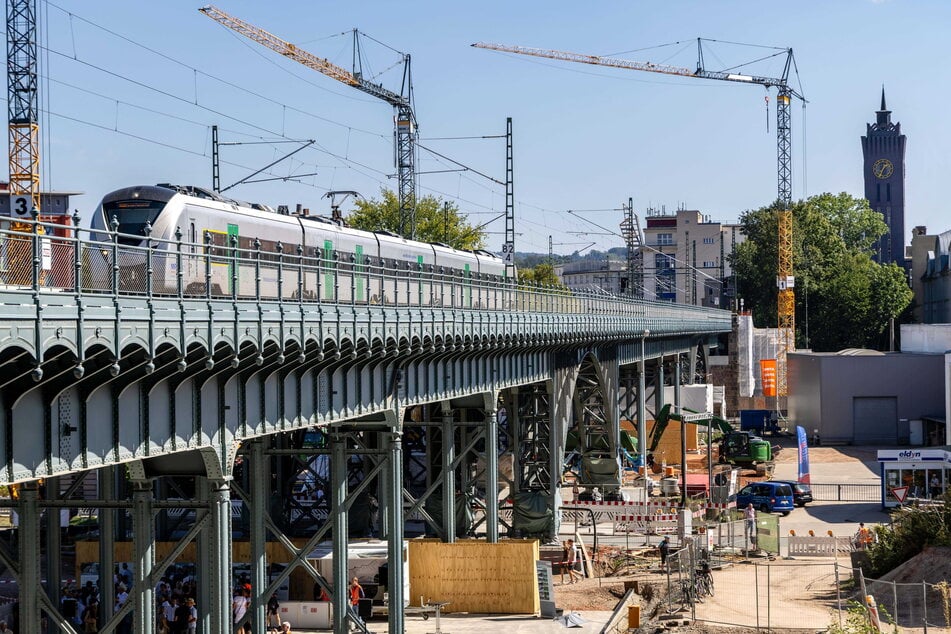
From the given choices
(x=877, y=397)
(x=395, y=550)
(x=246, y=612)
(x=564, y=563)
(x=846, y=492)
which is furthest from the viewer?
(x=877, y=397)

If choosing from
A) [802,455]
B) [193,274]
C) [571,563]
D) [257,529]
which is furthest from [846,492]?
[193,274]

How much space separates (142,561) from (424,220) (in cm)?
9822

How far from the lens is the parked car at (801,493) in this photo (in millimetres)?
60656

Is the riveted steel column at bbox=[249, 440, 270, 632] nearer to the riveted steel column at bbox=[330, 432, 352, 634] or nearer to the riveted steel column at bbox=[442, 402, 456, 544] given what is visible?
the riveted steel column at bbox=[330, 432, 352, 634]

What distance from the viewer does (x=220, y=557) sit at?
20.2 meters

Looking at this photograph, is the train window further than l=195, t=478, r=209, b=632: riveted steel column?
Yes

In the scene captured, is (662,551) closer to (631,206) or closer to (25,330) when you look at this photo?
(25,330)

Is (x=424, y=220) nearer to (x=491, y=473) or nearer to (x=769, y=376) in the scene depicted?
(x=769, y=376)

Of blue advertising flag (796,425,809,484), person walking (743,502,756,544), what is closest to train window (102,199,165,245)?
person walking (743,502,756,544)

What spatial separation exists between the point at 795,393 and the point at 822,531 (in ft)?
142

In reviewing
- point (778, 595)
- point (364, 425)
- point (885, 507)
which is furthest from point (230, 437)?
point (885, 507)

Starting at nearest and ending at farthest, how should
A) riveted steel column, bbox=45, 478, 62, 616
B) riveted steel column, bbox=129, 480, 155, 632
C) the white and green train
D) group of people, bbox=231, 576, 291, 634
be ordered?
1. riveted steel column, bbox=129, 480, 155, 632
2. the white and green train
3. riveted steel column, bbox=45, 478, 62, 616
4. group of people, bbox=231, 576, 291, 634

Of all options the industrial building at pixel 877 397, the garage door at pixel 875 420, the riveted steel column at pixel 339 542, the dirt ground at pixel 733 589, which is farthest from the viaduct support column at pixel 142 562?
the garage door at pixel 875 420

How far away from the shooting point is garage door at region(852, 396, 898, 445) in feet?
281
